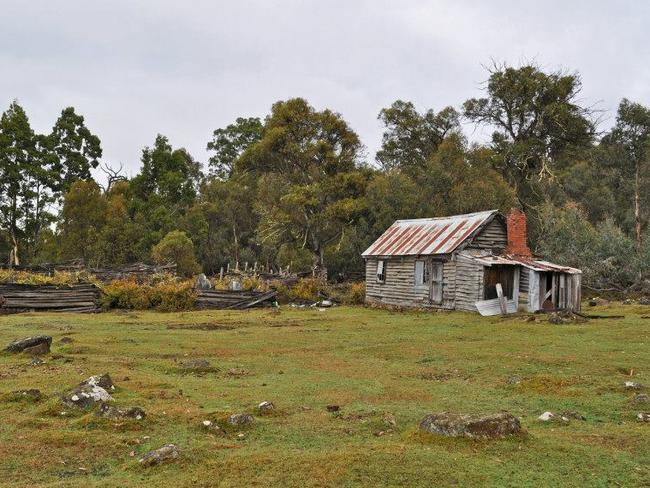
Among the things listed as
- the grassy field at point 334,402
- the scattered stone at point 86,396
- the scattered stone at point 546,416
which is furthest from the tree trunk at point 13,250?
the scattered stone at point 546,416

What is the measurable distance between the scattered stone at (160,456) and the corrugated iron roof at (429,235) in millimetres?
22002

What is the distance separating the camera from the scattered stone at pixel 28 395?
8688 millimetres

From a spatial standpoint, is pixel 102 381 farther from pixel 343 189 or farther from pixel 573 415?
pixel 343 189

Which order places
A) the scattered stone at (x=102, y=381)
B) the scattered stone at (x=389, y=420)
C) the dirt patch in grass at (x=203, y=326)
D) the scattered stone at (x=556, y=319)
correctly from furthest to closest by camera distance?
1. the dirt patch in grass at (x=203, y=326)
2. the scattered stone at (x=556, y=319)
3. the scattered stone at (x=102, y=381)
4. the scattered stone at (x=389, y=420)

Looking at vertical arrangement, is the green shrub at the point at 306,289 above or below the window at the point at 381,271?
below

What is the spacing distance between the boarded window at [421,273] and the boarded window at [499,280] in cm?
319

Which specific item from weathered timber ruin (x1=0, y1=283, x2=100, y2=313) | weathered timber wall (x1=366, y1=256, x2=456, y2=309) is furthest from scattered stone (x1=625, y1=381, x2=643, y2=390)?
weathered timber ruin (x1=0, y1=283, x2=100, y2=313)

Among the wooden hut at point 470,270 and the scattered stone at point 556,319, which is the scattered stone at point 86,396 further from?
the wooden hut at point 470,270

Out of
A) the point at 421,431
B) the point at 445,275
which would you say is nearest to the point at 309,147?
the point at 445,275

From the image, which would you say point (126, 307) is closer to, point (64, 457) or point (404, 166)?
point (64, 457)

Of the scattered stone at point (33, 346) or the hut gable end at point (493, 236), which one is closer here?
the scattered stone at point (33, 346)

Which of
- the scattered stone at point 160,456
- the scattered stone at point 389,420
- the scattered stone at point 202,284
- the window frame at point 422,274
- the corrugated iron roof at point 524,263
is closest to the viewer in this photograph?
the scattered stone at point 160,456

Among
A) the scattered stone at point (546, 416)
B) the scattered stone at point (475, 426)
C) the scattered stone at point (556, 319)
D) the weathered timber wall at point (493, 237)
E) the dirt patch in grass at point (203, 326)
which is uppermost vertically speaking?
the weathered timber wall at point (493, 237)

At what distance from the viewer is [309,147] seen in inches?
1716
